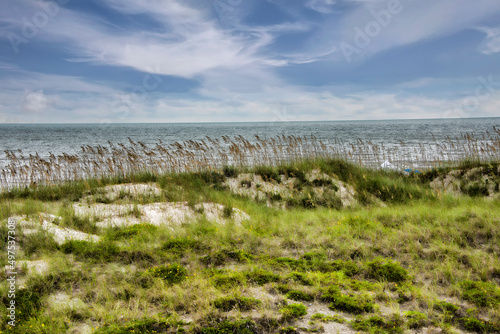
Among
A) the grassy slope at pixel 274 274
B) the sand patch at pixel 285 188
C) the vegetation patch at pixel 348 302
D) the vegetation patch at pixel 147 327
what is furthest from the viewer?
the sand patch at pixel 285 188

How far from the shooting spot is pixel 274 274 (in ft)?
14.5

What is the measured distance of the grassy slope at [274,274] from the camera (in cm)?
341

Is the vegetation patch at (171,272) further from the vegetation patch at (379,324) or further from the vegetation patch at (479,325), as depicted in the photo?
the vegetation patch at (479,325)

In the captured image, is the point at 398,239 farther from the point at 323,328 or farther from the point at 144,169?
the point at 144,169

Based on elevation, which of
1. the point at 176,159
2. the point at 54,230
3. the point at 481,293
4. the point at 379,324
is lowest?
the point at 379,324

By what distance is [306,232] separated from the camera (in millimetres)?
5926

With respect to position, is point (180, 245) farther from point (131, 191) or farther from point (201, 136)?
point (201, 136)

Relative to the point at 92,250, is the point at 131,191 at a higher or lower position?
higher

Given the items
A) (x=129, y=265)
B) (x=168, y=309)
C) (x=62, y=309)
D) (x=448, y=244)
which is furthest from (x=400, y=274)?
(x=62, y=309)

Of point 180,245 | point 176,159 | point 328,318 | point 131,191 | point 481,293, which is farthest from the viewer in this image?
point 176,159

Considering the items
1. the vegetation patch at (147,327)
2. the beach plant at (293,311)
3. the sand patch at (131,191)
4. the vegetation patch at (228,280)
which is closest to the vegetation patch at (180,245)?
the vegetation patch at (228,280)

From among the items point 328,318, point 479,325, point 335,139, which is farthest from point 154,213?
point 335,139

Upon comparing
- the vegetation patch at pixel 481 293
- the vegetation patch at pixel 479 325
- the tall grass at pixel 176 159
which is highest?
the tall grass at pixel 176 159

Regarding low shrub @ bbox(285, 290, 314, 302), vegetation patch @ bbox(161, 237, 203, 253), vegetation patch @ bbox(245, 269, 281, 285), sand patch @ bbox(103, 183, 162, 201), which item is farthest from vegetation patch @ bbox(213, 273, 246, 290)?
sand patch @ bbox(103, 183, 162, 201)
